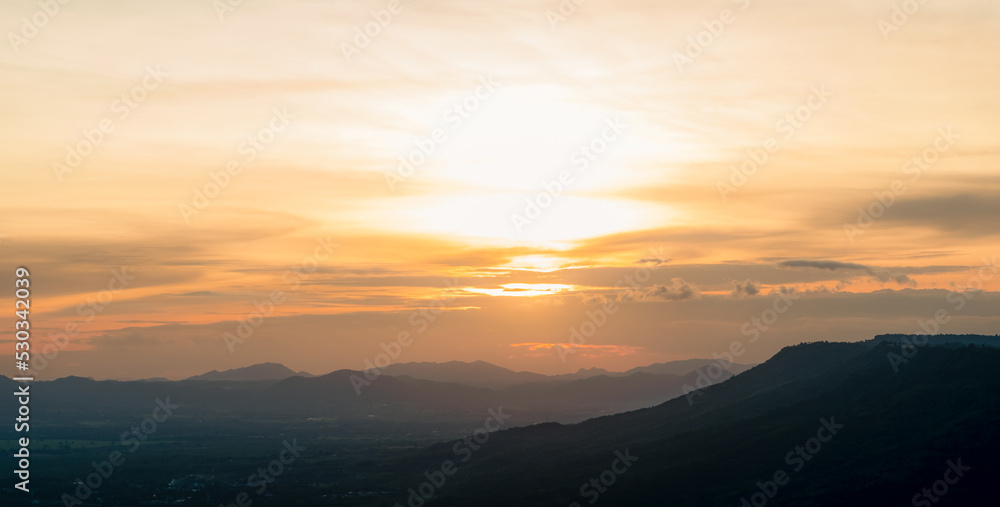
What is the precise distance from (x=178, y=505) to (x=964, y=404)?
166 metres

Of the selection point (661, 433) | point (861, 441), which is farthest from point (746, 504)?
point (661, 433)

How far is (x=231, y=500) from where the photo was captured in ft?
621
